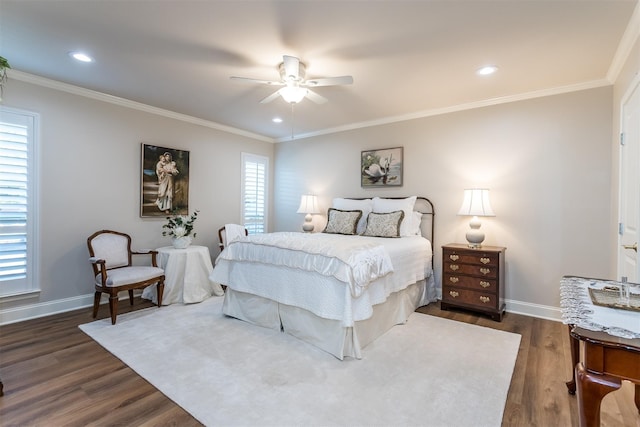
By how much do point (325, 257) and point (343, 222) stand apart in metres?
1.89

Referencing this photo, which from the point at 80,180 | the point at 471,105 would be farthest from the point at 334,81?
the point at 80,180

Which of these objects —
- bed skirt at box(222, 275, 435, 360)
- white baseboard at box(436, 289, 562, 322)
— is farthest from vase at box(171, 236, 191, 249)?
white baseboard at box(436, 289, 562, 322)

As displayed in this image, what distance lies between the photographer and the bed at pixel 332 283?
256cm

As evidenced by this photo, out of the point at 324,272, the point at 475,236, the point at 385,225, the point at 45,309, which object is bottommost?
the point at 45,309

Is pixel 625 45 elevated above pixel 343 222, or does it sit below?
above

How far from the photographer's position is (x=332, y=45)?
2609 millimetres

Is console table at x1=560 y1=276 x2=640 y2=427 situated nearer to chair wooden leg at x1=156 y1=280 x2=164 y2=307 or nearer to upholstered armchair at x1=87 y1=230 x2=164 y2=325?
upholstered armchair at x1=87 y1=230 x2=164 y2=325

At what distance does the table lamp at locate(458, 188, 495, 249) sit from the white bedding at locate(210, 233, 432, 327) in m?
0.70

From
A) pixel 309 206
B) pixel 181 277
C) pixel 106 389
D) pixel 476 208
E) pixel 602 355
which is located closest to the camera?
pixel 602 355

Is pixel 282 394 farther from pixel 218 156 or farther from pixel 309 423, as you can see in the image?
pixel 218 156

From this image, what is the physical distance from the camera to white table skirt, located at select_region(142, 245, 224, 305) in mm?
3979

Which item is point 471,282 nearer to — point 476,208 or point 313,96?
point 476,208

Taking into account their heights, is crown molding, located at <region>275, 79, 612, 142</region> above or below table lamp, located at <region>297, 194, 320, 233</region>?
above

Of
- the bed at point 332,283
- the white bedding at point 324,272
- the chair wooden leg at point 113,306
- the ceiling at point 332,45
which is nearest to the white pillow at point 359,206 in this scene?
the bed at point 332,283
